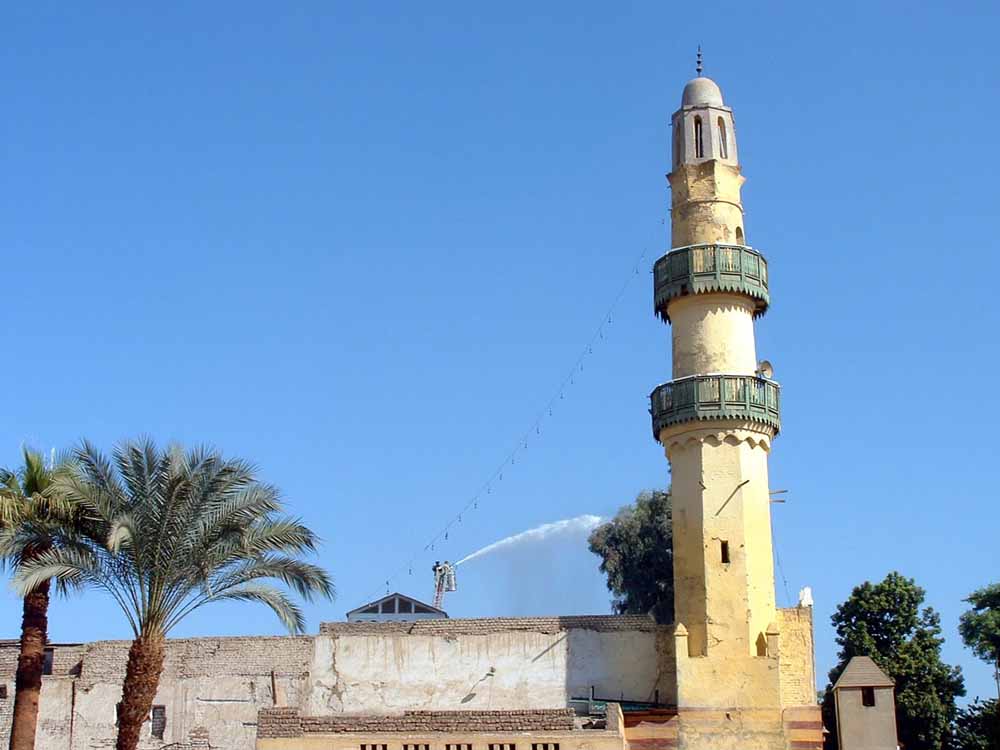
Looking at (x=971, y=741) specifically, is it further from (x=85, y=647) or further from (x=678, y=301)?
(x=85, y=647)

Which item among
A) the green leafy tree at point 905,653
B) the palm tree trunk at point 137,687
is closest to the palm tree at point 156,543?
the palm tree trunk at point 137,687

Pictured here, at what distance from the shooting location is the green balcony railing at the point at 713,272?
31.8m

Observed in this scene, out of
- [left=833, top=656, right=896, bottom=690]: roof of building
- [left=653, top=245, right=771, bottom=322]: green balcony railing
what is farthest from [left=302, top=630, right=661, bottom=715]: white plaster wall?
[left=653, top=245, right=771, bottom=322]: green balcony railing

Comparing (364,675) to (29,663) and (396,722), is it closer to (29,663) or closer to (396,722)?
(396,722)

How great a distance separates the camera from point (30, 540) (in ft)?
92.0

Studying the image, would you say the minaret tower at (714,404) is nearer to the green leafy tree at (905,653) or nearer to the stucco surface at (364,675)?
the stucco surface at (364,675)

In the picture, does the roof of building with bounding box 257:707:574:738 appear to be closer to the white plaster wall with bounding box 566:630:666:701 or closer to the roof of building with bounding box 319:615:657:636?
the white plaster wall with bounding box 566:630:666:701

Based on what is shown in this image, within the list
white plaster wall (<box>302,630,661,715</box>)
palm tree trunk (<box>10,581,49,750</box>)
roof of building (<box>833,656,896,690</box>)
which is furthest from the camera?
roof of building (<box>833,656,896,690</box>)

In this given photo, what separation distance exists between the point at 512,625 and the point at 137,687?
901cm

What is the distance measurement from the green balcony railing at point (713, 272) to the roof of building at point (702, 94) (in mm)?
4095

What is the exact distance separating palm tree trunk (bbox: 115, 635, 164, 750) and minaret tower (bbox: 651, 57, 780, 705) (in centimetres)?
1141

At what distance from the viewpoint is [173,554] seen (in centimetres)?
2714

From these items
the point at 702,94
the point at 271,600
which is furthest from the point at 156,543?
the point at 702,94

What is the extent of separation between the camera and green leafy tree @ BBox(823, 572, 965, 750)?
43156mm
